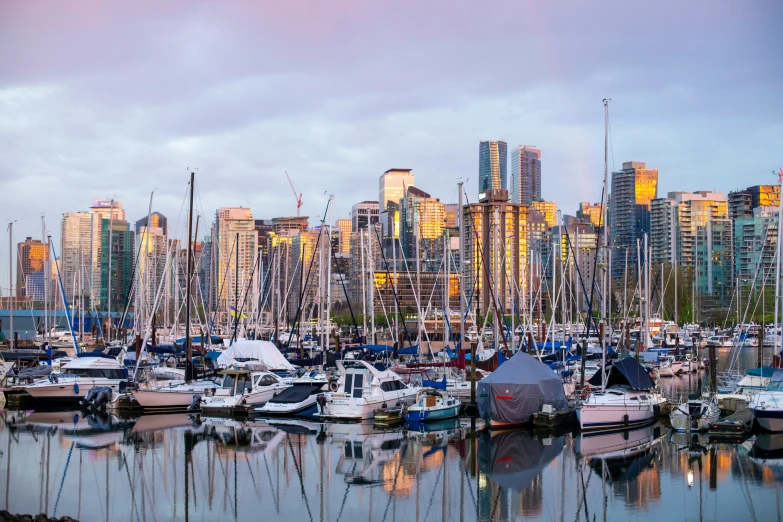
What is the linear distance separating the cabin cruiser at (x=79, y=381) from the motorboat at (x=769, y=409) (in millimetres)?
29014

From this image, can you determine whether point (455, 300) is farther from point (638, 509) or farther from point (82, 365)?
point (638, 509)

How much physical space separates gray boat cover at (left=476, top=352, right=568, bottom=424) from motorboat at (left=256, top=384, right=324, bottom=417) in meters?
8.00

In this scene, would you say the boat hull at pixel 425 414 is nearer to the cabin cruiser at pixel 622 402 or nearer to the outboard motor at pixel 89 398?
the cabin cruiser at pixel 622 402

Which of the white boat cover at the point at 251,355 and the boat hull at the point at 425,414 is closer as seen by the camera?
the boat hull at the point at 425,414

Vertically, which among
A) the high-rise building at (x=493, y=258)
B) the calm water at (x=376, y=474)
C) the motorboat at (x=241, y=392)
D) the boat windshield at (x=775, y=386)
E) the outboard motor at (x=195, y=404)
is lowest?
the calm water at (x=376, y=474)

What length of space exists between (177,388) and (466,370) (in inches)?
611

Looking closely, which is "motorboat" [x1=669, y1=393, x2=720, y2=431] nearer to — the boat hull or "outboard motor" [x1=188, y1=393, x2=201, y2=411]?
the boat hull

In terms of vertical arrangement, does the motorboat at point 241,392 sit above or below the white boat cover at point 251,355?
below

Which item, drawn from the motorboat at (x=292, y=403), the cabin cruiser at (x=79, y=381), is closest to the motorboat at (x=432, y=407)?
the motorboat at (x=292, y=403)

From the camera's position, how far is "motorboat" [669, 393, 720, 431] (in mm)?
35531

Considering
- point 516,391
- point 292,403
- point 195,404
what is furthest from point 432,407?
point 195,404

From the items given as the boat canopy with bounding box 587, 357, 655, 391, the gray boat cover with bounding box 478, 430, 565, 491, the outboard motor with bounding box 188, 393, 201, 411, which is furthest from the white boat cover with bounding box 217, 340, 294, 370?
the boat canopy with bounding box 587, 357, 655, 391

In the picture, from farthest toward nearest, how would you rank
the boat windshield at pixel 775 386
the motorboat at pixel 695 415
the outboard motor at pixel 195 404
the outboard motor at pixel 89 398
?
the outboard motor at pixel 89 398 < the outboard motor at pixel 195 404 < the motorboat at pixel 695 415 < the boat windshield at pixel 775 386

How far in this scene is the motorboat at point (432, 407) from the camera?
38000 millimetres
